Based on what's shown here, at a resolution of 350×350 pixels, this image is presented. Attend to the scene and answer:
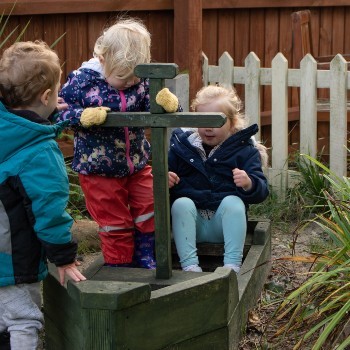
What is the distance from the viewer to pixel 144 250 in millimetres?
4762

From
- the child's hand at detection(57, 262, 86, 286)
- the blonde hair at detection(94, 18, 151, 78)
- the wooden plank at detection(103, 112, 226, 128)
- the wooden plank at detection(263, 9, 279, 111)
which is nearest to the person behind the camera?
the child's hand at detection(57, 262, 86, 286)

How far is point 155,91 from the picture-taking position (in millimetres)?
3840

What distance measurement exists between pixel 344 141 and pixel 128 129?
268cm

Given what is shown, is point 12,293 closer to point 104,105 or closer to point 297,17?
point 104,105

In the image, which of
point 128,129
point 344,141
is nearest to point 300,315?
point 128,129

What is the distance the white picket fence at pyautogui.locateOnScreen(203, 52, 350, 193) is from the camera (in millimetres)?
6727

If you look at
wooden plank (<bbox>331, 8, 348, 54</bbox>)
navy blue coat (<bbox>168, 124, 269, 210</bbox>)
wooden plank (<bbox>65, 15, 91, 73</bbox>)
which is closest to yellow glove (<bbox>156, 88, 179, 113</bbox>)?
navy blue coat (<bbox>168, 124, 269, 210</bbox>)

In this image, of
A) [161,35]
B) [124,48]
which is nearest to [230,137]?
[124,48]

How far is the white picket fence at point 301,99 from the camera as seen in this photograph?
6.73 metres

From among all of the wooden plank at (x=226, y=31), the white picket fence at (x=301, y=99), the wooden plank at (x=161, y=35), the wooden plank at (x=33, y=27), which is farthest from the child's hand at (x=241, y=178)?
the wooden plank at (x=226, y=31)

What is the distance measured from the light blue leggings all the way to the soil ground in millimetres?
242

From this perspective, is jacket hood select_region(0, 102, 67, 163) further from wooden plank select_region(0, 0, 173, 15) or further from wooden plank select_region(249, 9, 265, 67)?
wooden plank select_region(249, 9, 265, 67)

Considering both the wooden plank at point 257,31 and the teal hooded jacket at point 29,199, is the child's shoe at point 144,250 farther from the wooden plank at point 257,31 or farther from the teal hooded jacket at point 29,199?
the wooden plank at point 257,31

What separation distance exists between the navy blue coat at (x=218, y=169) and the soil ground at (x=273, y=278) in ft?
1.33
